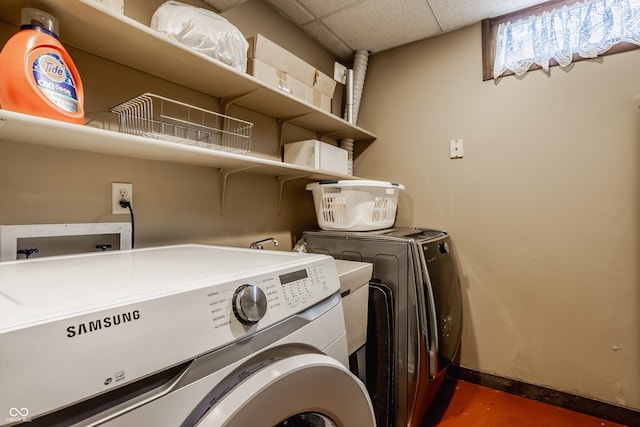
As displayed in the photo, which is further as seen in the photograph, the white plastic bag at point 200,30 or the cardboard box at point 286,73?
the cardboard box at point 286,73

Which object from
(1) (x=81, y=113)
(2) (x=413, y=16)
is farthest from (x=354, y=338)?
(2) (x=413, y=16)

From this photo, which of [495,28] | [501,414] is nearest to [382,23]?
[495,28]

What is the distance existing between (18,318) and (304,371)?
17.9 inches

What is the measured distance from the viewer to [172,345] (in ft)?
1.57

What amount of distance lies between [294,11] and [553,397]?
105 inches

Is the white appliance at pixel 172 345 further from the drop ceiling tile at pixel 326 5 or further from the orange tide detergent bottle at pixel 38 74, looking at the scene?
the drop ceiling tile at pixel 326 5

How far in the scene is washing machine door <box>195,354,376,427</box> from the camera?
0.52m

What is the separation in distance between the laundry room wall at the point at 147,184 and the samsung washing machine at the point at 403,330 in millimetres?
680

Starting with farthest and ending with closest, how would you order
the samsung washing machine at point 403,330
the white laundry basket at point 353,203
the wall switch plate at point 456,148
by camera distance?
the wall switch plate at point 456,148 → the white laundry basket at point 353,203 → the samsung washing machine at point 403,330

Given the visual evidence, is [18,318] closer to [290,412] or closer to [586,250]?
[290,412]

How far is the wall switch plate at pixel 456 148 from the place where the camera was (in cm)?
204

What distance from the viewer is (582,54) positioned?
1682 millimetres

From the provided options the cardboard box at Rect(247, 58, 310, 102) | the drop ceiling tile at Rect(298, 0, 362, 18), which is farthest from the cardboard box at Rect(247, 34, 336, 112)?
the drop ceiling tile at Rect(298, 0, 362, 18)

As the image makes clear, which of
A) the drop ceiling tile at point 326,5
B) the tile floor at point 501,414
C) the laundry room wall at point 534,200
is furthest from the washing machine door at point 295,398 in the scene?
the drop ceiling tile at point 326,5
